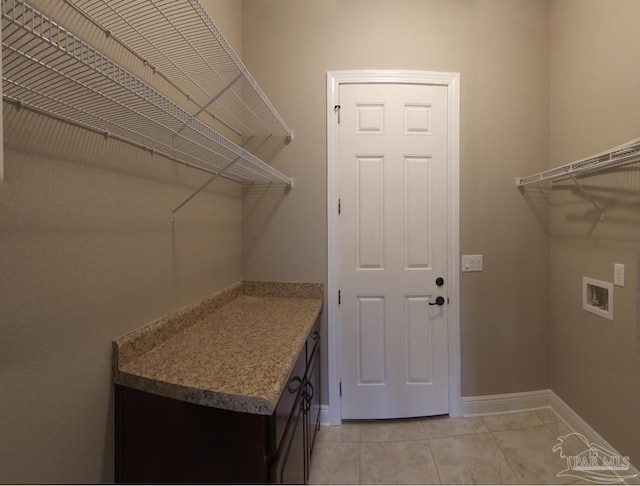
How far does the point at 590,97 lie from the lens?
1495 millimetres

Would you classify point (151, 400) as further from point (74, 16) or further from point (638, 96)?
point (638, 96)

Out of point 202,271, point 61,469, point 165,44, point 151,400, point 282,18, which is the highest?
point 282,18

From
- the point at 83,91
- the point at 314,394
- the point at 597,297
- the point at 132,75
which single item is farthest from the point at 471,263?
the point at 83,91

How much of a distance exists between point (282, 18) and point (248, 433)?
2377mm

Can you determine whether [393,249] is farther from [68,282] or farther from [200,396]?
[68,282]

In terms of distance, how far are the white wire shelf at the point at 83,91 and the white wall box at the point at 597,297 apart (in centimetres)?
208

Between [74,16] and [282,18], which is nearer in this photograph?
[74,16]

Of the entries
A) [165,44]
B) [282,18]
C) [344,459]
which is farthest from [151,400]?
[282,18]

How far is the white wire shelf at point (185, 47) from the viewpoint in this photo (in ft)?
2.47

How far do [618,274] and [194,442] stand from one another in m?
2.16

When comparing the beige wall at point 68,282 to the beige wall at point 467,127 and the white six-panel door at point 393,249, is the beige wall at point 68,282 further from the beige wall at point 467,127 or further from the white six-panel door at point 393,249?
the white six-panel door at point 393,249

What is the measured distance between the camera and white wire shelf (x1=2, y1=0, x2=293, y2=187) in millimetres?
536

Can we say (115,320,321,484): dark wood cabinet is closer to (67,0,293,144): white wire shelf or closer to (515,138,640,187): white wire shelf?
(67,0,293,144): white wire shelf

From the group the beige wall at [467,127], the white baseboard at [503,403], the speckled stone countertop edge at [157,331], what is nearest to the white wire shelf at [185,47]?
the beige wall at [467,127]
